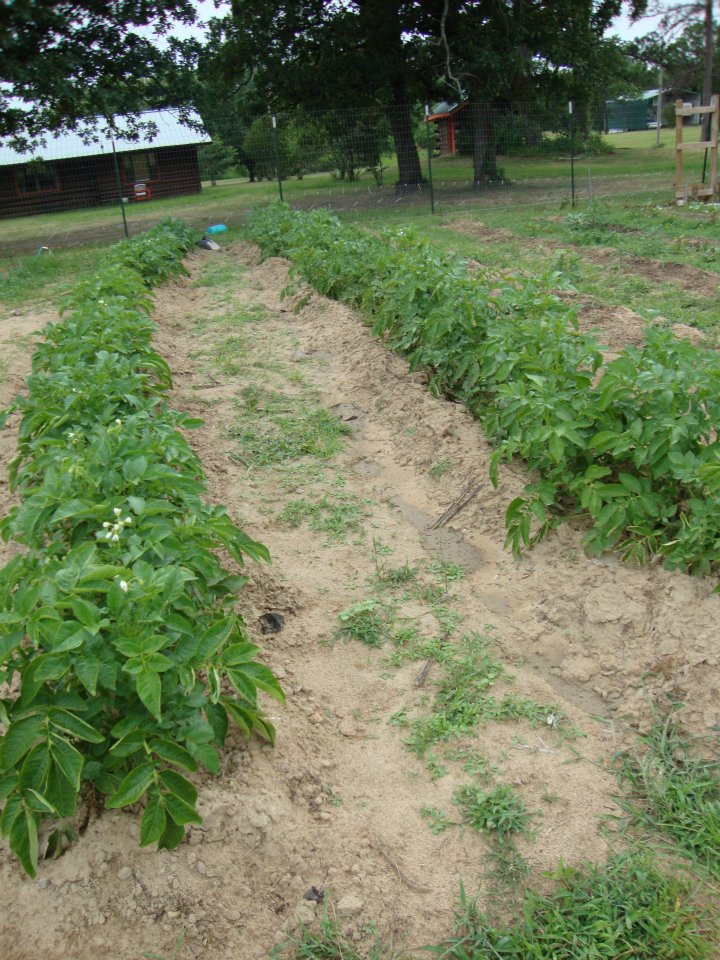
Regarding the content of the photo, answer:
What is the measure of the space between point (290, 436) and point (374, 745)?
9.71ft

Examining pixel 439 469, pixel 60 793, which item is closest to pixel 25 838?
pixel 60 793

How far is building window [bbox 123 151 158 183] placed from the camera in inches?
1184

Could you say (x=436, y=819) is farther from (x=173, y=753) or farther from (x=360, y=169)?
(x=360, y=169)

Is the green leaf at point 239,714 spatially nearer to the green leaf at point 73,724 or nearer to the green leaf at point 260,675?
the green leaf at point 260,675

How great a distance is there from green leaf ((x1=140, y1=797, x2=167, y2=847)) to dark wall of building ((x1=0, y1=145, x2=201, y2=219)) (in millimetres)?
28576

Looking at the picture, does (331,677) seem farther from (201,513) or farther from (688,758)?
(688,758)

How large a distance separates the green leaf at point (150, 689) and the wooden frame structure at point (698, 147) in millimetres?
14283

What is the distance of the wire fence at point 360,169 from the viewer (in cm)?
1919

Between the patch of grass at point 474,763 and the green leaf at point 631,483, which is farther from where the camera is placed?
the green leaf at point 631,483

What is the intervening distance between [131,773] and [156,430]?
1.65m

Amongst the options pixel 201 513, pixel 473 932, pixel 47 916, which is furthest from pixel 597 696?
pixel 47 916

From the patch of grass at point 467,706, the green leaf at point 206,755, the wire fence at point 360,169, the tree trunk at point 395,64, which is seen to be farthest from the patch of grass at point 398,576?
→ the tree trunk at point 395,64

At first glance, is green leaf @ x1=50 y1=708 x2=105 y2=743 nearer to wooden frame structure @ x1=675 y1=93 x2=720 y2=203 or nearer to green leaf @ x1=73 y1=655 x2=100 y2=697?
green leaf @ x1=73 y1=655 x2=100 y2=697

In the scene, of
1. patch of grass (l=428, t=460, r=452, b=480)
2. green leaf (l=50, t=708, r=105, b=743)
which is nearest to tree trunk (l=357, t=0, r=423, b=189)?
patch of grass (l=428, t=460, r=452, b=480)
